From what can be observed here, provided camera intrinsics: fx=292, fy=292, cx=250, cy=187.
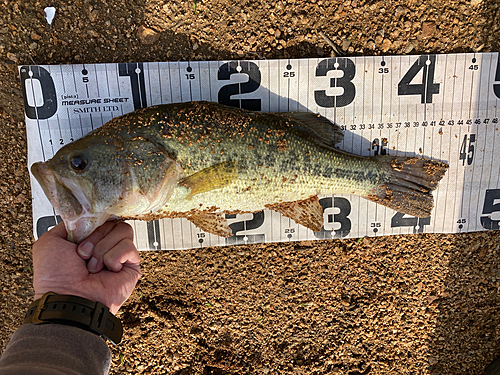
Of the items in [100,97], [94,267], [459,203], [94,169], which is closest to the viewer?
[94,169]

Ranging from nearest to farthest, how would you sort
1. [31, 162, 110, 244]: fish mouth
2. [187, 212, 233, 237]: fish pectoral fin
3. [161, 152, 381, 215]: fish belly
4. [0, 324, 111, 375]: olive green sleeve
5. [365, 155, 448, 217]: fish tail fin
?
[0, 324, 111, 375]: olive green sleeve, [31, 162, 110, 244]: fish mouth, [161, 152, 381, 215]: fish belly, [187, 212, 233, 237]: fish pectoral fin, [365, 155, 448, 217]: fish tail fin

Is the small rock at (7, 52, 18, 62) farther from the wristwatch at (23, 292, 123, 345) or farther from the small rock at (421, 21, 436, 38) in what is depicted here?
the small rock at (421, 21, 436, 38)

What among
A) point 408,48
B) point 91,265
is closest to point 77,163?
point 91,265

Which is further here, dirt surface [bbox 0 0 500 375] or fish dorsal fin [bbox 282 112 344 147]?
dirt surface [bbox 0 0 500 375]

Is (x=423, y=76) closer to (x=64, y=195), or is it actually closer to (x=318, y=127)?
(x=318, y=127)

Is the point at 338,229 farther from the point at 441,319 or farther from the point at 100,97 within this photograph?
the point at 100,97

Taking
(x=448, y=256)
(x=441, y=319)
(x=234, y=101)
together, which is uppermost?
(x=234, y=101)

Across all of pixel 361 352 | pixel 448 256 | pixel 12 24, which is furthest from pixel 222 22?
pixel 361 352

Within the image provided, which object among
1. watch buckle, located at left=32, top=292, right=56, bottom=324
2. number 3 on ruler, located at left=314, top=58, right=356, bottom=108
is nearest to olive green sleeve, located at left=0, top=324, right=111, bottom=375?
watch buckle, located at left=32, top=292, right=56, bottom=324
